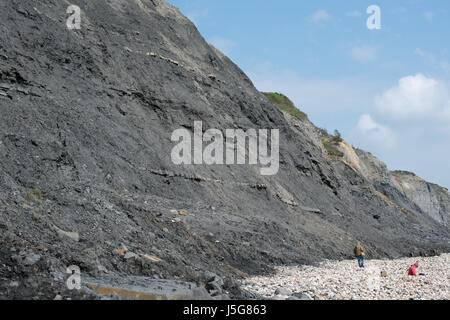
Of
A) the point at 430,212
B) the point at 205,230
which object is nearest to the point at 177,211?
the point at 205,230

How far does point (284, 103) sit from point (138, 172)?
3578 centimetres

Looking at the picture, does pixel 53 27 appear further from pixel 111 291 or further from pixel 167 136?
pixel 111 291

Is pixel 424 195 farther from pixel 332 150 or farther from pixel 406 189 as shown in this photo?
pixel 332 150

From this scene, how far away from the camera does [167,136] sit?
25844 millimetres

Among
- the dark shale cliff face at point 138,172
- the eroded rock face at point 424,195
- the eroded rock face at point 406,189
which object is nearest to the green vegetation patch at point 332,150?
the eroded rock face at point 406,189

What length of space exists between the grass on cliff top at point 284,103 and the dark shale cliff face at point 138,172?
1036cm

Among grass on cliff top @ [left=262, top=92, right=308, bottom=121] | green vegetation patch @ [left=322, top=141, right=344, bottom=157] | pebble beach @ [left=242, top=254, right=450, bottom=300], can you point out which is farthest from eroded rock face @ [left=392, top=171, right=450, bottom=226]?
pebble beach @ [left=242, top=254, right=450, bottom=300]

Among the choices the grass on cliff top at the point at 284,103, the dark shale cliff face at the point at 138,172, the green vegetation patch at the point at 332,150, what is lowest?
the dark shale cliff face at the point at 138,172

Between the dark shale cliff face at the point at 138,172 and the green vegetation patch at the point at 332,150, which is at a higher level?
the green vegetation patch at the point at 332,150

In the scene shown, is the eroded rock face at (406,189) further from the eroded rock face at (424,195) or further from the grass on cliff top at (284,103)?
the grass on cliff top at (284,103)

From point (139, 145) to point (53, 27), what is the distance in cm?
817

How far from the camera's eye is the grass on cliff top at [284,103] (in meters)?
50.7

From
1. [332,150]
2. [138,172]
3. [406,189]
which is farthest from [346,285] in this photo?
[406,189]

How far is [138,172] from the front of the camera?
21.8 meters
